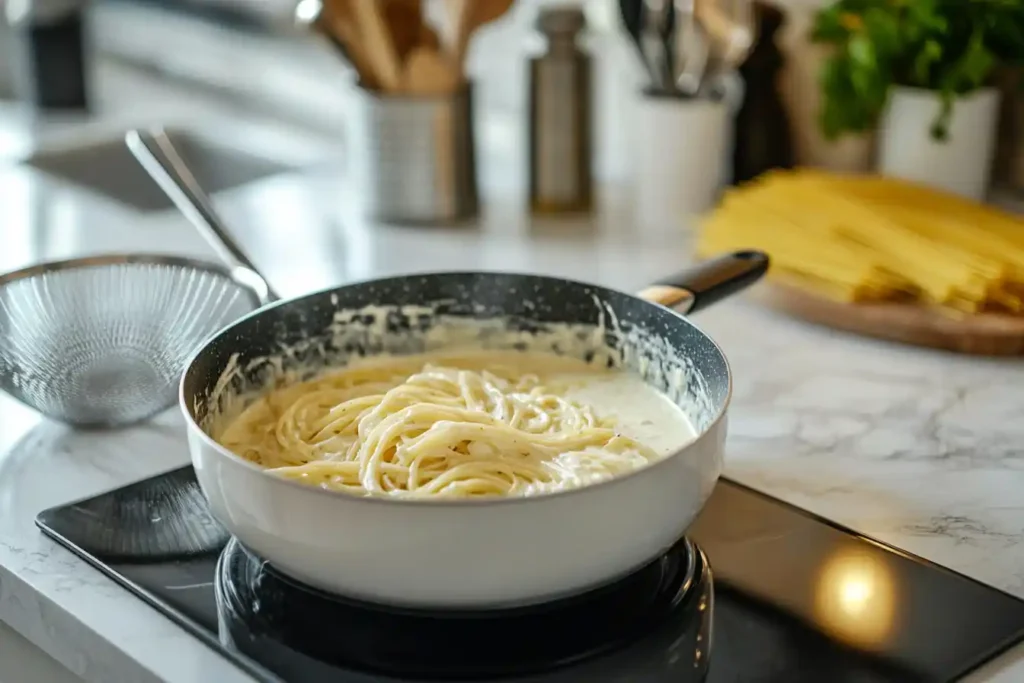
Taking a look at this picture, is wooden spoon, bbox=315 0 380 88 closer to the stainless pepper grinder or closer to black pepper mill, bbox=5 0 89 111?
the stainless pepper grinder

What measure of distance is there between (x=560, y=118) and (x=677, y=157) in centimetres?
15

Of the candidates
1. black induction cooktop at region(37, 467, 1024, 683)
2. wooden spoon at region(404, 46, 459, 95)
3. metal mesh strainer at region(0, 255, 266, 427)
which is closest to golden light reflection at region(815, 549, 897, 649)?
black induction cooktop at region(37, 467, 1024, 683)

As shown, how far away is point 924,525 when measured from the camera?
93 cm

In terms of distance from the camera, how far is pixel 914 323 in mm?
1210

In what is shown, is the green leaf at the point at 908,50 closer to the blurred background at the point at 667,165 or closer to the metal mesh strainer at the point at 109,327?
the blurred background at the point at 667,165

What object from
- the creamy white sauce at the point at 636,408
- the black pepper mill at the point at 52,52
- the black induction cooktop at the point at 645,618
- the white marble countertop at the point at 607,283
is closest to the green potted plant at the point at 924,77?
the white marble countertop at the point at 607,283

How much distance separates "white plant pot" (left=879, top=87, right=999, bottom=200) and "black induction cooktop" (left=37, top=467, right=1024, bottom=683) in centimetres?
69

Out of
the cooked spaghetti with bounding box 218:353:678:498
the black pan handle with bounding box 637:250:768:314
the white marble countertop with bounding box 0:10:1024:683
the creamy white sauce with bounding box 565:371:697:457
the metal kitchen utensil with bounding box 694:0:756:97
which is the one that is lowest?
the white marble countertop with bounding box 0:10:1024:683

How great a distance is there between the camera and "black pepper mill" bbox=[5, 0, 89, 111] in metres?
1.94

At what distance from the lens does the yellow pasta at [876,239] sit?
1.22 m

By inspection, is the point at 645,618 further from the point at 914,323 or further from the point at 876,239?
the point at 876,239

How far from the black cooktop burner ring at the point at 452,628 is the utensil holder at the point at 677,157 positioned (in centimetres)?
75

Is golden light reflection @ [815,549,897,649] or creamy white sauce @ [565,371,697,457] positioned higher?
creamy white sauce @ [565,371,697,457]

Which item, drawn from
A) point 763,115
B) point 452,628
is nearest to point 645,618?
point 452,628
